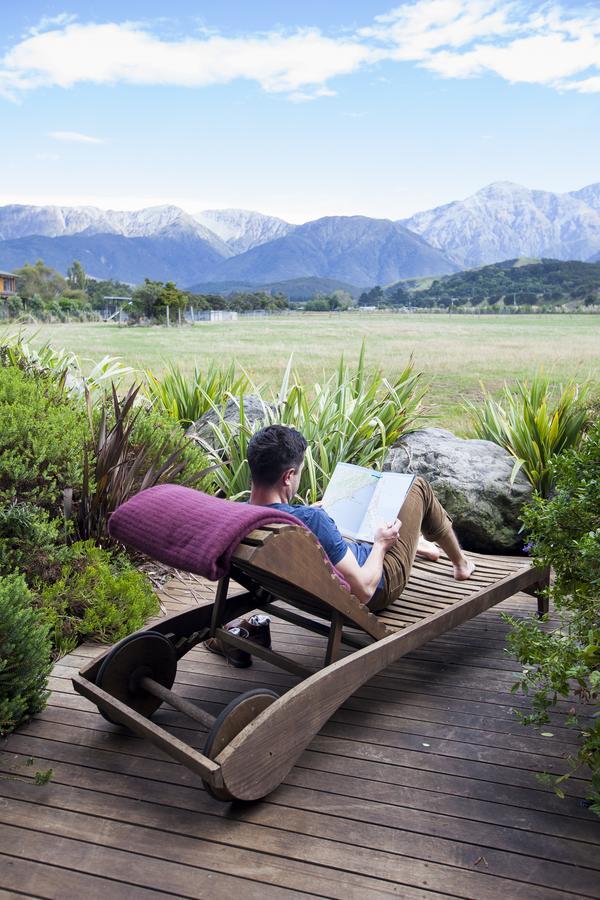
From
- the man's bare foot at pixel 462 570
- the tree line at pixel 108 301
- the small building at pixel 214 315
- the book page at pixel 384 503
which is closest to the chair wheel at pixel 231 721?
the book page at pixel 384 503

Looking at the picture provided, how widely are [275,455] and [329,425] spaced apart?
9.24 feet

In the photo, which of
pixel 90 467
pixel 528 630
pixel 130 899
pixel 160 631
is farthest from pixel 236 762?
pixel 90 467

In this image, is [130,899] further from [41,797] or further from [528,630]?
[528,630]

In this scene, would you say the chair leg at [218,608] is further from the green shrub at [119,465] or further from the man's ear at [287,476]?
the green shrub at [119,465]

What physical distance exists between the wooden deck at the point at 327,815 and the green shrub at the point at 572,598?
0.19 meters

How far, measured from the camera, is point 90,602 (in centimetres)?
327

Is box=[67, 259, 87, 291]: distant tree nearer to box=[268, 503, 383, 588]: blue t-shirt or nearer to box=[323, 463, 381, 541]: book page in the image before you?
box=[323, 463, 381, 541]: book page

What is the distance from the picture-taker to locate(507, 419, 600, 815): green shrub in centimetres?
202

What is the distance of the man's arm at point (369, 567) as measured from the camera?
2686mm

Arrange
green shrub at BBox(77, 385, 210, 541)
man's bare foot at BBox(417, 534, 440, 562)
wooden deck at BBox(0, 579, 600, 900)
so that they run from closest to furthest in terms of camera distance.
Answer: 1. wooden deck at BBox(0, 579, 600, 900)
2. man's bare foot at BBox(417, 534, 440, 562)
3. green shrub at BBox(77, 385, 210, 541)

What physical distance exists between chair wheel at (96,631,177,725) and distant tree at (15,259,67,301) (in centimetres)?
6880

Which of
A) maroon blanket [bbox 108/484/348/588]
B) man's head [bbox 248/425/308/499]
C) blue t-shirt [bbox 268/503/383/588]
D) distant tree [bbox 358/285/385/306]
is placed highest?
distant tree [bbox 358/285/385/306]

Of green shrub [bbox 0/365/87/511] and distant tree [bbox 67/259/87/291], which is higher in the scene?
distant tree [bbox 67/259/87/291]

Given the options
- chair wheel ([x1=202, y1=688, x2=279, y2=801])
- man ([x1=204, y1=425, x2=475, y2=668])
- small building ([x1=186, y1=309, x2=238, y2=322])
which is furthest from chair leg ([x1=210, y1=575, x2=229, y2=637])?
A: small building ([x1=186, y1=309, x2=238, y2=322])
